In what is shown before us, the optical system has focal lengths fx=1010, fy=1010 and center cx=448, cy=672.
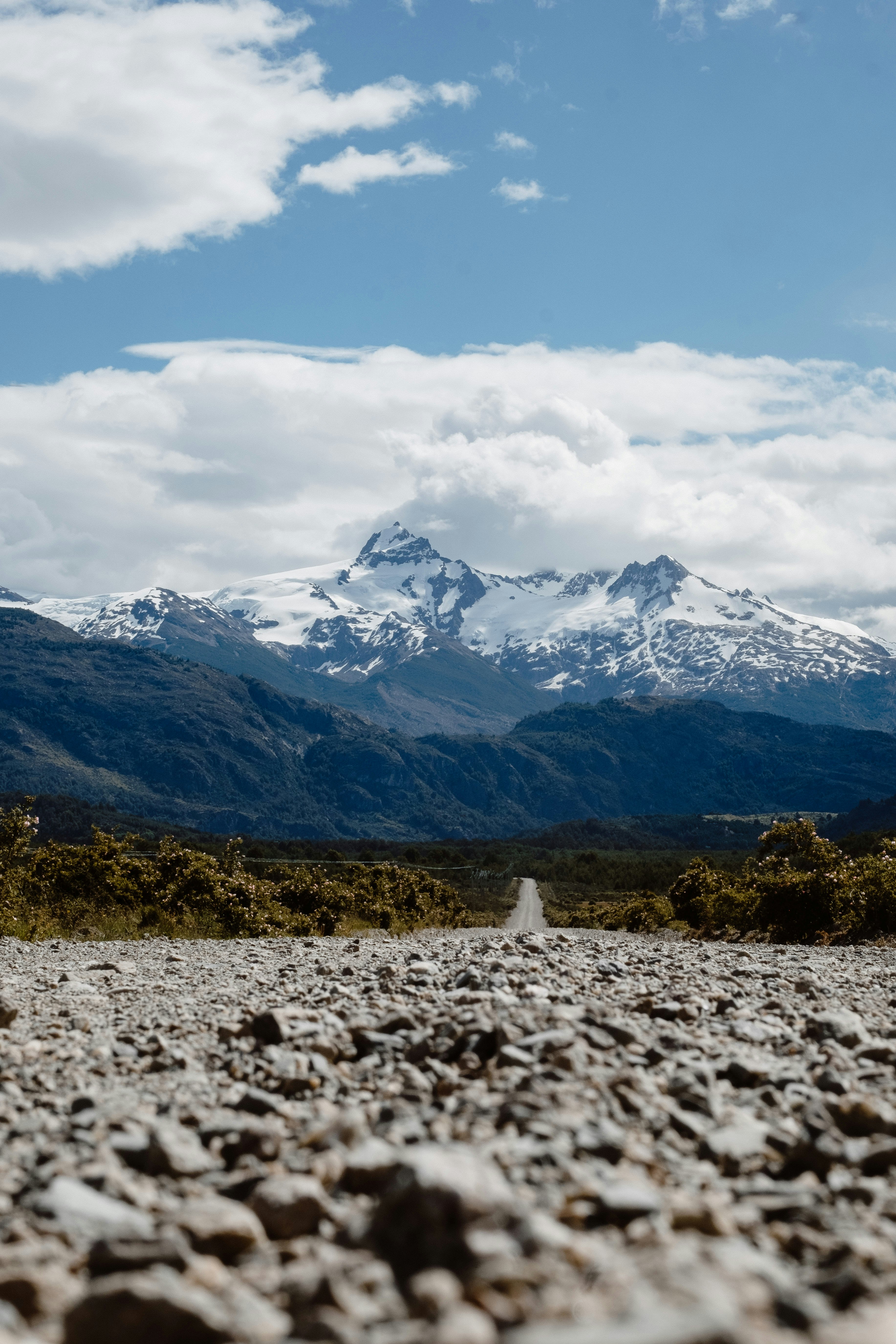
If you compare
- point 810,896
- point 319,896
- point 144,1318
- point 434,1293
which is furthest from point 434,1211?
point 319,896

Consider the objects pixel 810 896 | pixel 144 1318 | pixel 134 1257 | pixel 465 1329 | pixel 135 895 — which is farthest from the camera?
pixel 135 895

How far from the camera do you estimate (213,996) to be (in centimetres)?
1277

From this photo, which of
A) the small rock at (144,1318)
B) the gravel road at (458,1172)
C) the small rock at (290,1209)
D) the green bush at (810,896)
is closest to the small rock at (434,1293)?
the gravel road at (458,1172)

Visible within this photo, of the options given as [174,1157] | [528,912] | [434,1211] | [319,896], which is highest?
[434,1211]

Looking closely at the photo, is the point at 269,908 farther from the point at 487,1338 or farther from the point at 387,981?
the point at 487,1338

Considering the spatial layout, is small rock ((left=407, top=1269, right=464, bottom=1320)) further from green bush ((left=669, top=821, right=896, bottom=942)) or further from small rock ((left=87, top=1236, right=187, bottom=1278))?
green bush ((left=669, top=821, right=896, bottom=942))

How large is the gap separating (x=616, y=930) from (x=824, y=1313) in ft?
149

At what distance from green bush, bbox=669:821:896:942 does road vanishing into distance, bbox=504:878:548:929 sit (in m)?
25.1

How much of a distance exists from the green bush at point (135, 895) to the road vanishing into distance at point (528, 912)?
2537 centimetres

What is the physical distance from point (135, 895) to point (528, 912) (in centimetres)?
5610

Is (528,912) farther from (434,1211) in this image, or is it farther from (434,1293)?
(434,1293)

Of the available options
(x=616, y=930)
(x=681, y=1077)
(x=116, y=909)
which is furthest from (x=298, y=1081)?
(x=616, y=930)

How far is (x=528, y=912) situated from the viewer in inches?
3378

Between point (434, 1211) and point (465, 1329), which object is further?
point (434, 1211)
